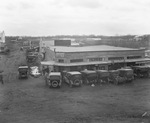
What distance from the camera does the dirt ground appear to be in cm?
2267

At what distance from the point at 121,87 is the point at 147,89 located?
423 centimetres

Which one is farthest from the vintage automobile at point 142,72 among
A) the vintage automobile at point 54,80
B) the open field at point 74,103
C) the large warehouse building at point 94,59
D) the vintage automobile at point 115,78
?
the vintage automobile at point 54,80

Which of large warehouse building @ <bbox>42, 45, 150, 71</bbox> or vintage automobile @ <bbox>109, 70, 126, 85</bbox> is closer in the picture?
vintage automobile @ <bbox>109, 70, 126, 85</bbox>

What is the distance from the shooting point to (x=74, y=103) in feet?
93.4

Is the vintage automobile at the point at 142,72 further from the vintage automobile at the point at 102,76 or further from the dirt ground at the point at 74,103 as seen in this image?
the vintage automobile at the point at 102,76

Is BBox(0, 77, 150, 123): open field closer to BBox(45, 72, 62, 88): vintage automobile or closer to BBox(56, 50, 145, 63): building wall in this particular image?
BBox(45, 72, 62, 88): vintage automobile

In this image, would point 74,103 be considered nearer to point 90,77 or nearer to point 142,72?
point 90,77

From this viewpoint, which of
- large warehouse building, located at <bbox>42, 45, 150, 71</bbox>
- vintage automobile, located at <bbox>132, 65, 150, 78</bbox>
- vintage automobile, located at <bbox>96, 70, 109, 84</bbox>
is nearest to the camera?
vintage automobile, located at <bbox>96, 70, 109, 84</bbox>

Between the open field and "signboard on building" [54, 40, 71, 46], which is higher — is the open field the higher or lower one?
the lower one

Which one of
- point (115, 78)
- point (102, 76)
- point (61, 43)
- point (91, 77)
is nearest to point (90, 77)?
point (91, 77)

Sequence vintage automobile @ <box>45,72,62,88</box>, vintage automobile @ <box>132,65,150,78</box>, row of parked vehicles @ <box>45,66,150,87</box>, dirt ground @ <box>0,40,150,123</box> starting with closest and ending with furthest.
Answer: dirt ground @ <box>0,40,150,123</box>, vintage automobile @ <box>45,72,62,88</box>, row of parked vehicles @ <box>45,66,150,87</box>, vintage automobile @ <box>132,65,150,78</box>

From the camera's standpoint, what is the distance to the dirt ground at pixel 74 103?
74.4ft

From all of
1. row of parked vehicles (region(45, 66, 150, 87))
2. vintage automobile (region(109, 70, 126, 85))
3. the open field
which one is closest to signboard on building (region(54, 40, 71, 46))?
row of parked vehicles (region(45, 66, 150, 87))

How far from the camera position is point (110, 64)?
5028 cm
